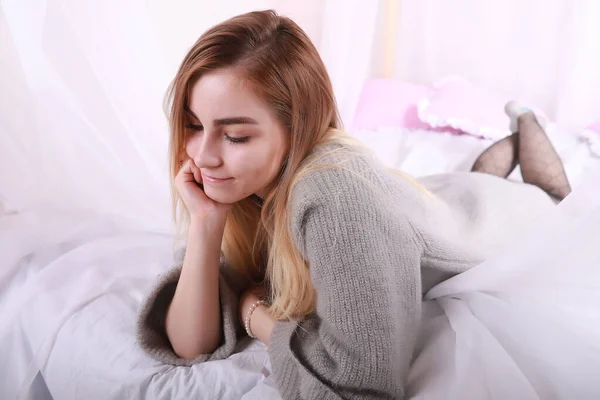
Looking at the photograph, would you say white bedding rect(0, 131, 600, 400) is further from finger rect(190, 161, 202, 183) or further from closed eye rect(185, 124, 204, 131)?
closed eye rect(185, 124, 204, 131)

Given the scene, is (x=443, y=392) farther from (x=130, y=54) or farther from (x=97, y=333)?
(x=130, y=54)

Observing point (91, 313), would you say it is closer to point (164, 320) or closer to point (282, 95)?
point (164, 320)

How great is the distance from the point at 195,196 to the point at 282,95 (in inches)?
11.0

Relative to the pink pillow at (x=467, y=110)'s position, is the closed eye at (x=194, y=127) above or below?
above

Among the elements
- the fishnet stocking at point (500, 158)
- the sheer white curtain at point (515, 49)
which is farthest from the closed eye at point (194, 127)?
the sheer white curtain at point (515, 49)

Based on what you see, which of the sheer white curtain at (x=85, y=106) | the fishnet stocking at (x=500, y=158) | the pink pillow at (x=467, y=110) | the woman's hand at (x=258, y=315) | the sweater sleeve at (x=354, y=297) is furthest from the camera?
the pink pillow at (x=467, y=110)

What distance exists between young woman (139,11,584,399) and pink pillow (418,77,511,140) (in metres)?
1.02

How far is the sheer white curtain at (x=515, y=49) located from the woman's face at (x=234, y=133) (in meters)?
1.64

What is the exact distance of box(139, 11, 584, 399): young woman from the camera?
95 cm

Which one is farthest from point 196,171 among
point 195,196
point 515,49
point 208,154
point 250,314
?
point 515,49

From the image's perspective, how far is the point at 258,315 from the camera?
1.20 m

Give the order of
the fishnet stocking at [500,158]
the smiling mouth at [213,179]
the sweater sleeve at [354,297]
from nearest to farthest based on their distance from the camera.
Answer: the sweater sleeve at [354,297], the smiling mouth at [213,179], the fishnet stocking at [500,158]

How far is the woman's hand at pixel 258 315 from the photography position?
3.83 ft

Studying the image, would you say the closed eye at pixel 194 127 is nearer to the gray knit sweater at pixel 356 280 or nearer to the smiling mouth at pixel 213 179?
the smiling mouth at pixel 213 179
